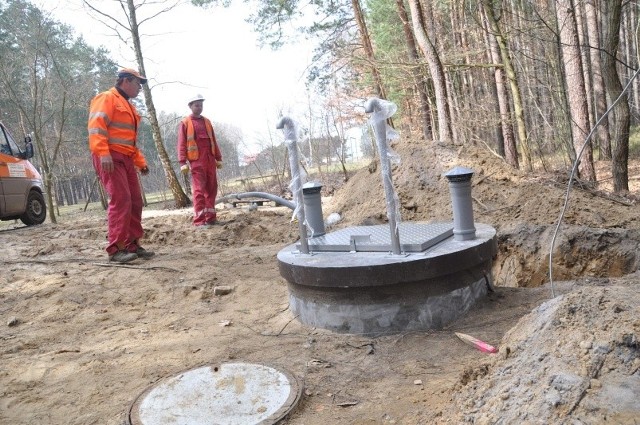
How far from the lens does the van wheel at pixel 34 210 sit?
1102 cm

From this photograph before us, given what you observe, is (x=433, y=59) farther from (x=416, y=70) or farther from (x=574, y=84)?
(x=416, y=70)

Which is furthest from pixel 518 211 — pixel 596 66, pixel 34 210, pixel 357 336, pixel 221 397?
pixel 34 210

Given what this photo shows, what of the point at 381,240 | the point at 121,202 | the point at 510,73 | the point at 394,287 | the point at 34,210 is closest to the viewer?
the point at 394,287

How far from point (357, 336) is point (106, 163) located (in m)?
3.42

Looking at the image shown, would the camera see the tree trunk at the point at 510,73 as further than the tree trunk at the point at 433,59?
Yes

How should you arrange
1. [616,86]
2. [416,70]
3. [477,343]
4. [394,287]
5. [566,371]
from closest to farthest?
[566,371] → [477,343] → [394,287] → [616,86] → [416,70]

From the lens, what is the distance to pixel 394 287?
3.07 meters

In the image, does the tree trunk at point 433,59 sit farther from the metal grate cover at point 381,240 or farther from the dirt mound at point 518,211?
the metal grate cover at point 381,240

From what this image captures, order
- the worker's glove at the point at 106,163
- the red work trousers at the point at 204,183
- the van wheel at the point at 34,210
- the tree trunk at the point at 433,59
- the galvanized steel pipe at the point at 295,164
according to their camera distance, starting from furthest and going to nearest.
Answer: the van wheel at the point at 34,210 → the tree trunk at the point at 433,59 → the red work trousers at the point at 204,183 → the worker's glove at the point at 106,163 → the galvanized steel pipe at the point at 295,164

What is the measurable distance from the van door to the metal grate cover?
29.5 ft

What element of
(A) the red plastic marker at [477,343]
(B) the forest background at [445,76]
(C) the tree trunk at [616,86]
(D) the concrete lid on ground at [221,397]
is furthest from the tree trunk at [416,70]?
(D) the concrete lid on ground at [221,397]

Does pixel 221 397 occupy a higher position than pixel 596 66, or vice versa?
pixel 596 66

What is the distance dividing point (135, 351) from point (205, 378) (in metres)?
0.89

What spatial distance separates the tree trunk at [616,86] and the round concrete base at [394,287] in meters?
4.61
